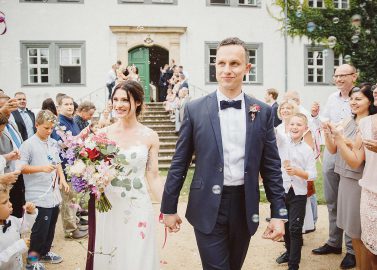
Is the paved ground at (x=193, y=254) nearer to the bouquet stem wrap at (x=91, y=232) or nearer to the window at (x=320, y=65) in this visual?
the bouquet stem wrap at (x=91, y=232)

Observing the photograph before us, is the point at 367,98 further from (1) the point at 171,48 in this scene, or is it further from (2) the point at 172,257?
(1) the point at 171,48

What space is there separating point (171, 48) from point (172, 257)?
50.1ft

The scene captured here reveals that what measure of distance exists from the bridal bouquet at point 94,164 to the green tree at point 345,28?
669 inches

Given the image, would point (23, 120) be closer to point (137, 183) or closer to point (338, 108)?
point (137, 183)

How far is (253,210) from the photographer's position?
304 centimetres

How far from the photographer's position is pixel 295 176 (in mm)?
5016

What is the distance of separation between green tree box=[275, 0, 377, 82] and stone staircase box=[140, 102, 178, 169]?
24.1ft

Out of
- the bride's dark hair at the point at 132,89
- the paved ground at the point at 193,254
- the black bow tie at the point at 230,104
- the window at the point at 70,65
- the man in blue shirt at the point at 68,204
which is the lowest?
the paved ground at the point at 193,254

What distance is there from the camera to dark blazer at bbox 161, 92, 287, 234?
3.00m

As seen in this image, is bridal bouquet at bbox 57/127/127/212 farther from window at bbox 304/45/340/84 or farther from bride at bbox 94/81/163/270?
window at bbox 304/45/340/84

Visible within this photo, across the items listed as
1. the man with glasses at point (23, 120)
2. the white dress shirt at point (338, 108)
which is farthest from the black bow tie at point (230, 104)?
the man with glasses at point (23, 120)

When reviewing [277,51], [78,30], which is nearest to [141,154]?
[78,30]

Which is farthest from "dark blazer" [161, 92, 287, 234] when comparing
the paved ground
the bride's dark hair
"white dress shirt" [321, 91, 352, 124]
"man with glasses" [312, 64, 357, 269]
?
"white dress shirt" [321, 91, 352, 124]

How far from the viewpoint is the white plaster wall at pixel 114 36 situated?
18.5m
